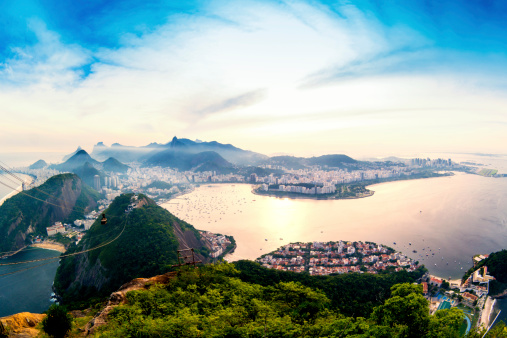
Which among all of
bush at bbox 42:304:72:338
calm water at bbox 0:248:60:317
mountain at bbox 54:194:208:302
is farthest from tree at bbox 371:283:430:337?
calm water at bbox 0:248:60:317

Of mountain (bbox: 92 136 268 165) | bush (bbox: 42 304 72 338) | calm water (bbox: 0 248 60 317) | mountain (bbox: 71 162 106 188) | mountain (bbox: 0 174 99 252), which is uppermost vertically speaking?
mountain (bbox: 92 136 268 165)

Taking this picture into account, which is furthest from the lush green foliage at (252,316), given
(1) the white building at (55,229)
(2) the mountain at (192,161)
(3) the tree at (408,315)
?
(2) the mountain at (192,161)

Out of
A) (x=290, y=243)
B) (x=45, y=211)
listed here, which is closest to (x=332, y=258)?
(x=290, y=243)

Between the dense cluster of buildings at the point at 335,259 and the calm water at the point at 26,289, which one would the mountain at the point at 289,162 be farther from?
the calm water at the point at 26,289

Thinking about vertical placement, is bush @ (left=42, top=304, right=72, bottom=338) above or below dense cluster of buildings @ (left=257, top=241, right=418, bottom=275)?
above

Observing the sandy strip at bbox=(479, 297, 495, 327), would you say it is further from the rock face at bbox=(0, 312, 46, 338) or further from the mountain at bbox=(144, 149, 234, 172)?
the mountain at bbox=(144, 149, 234, 172)
